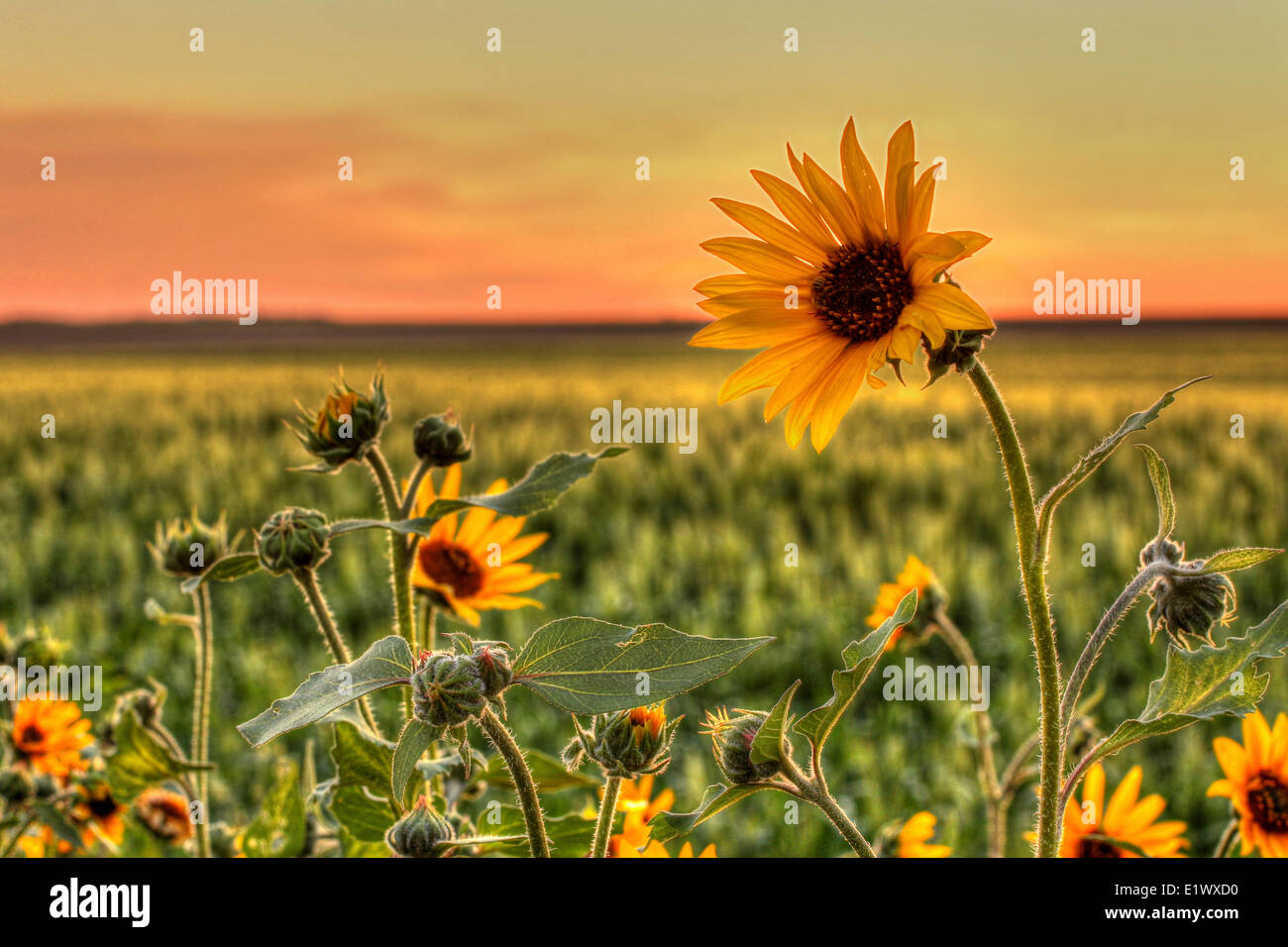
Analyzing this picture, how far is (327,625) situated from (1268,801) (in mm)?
1021

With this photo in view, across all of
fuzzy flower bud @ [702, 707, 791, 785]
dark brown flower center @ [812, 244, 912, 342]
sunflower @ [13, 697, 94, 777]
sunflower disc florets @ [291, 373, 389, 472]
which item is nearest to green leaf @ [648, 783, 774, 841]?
fuzzy flower bud @ [702, 707, 791, 785]

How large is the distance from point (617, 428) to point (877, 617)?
21.9 inches

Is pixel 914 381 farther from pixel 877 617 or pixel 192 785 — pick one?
pixel 192 785

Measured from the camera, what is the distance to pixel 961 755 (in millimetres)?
3734

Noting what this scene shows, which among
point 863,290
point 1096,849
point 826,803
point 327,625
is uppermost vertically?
point 863,290

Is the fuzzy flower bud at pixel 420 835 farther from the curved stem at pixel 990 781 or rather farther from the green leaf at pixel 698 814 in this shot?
the curved stem at pixel 990 781

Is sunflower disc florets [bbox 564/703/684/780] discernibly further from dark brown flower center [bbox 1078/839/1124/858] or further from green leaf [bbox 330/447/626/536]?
dark brown flower center [bbox 1078/839/1124/858]

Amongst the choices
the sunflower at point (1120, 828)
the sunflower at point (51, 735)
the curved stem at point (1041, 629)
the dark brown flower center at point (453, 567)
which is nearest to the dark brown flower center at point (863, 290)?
the curved stem at point (1041, 629)

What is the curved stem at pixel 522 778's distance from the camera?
76 cm

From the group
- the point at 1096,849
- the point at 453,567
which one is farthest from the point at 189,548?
the point at 1096,849

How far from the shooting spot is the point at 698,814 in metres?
0.74

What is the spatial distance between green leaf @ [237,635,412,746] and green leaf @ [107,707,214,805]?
0.58 meters

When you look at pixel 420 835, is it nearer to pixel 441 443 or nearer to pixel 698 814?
pixel 698 814
